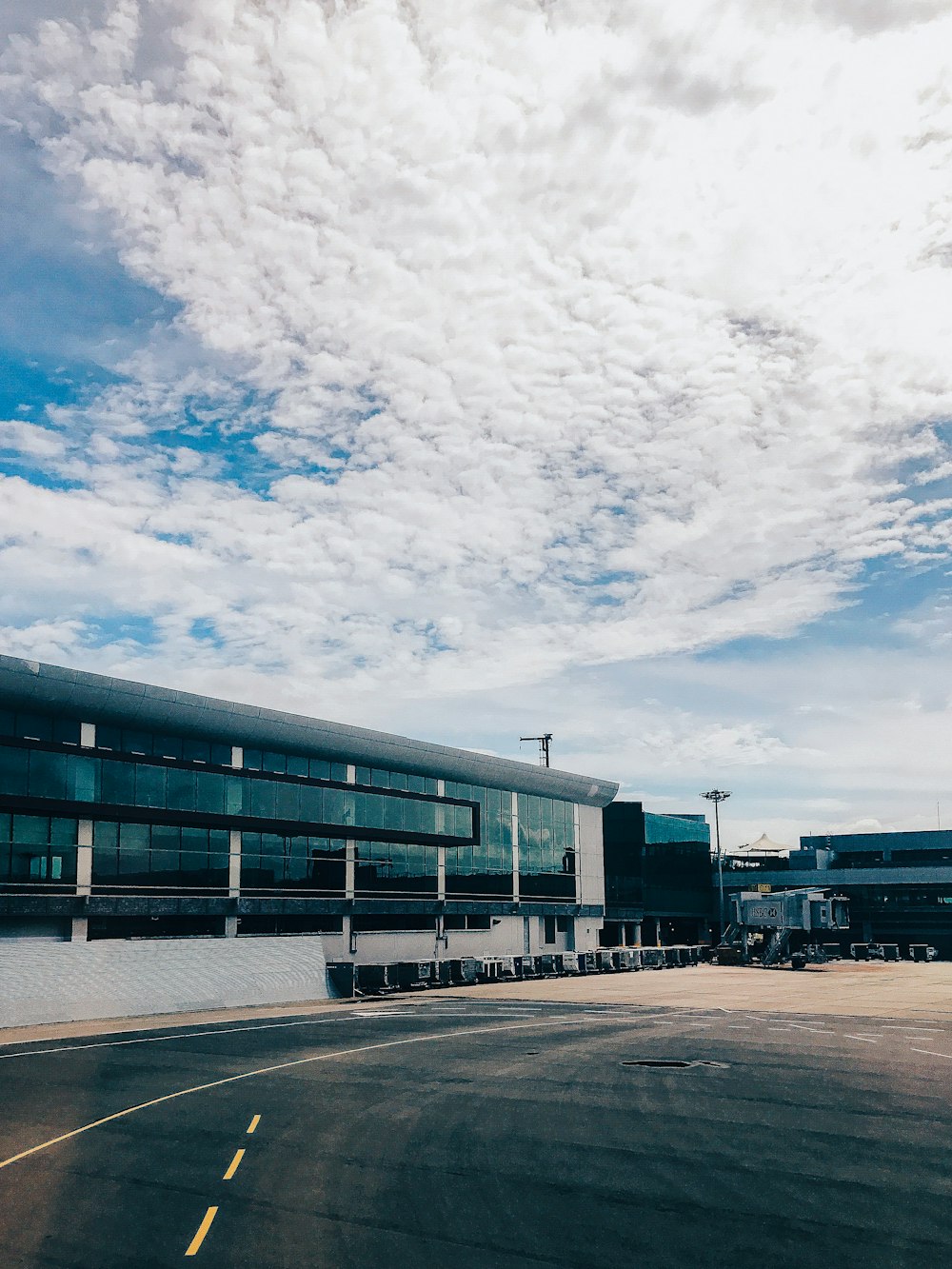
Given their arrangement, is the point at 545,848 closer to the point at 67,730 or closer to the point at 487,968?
the point at 487,968

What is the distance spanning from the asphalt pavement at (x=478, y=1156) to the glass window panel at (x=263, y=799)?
95.1 ft

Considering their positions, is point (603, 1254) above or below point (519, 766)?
below

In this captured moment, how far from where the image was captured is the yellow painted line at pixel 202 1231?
1474cm

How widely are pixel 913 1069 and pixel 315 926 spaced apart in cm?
Answer: 4509

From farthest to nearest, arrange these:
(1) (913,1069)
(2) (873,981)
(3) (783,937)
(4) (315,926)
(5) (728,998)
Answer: (3) (783,937) → (2) (873,981) → (4) (315,926) → (5) (728,998) → (1) (913,1069)

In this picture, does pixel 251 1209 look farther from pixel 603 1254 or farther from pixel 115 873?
pixel 115 873

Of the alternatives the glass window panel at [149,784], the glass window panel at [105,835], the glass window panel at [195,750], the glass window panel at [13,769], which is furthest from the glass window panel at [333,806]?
the glass window panel at [13,769]

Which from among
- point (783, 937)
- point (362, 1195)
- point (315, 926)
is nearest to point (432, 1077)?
point (362, 1195)

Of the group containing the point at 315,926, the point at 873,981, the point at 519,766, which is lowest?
the point at 873,981

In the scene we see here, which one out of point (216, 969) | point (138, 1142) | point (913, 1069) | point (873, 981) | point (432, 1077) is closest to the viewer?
point (138, 1142)

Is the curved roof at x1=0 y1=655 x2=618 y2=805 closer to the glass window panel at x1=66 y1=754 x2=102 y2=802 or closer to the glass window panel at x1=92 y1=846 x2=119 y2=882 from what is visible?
the glass window panel at x1=66 y1=754 x2=102 y2=802

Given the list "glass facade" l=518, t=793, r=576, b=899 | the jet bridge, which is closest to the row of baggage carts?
the jet bridge

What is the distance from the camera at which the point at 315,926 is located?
70.2 metres

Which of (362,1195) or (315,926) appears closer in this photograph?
(362,1195)
